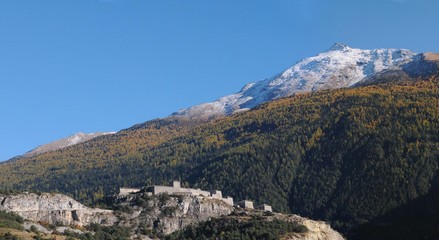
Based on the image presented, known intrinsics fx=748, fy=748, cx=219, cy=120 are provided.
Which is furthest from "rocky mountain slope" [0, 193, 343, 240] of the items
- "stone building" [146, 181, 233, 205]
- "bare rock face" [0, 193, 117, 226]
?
"stone building" [146, 181, 233, 205]

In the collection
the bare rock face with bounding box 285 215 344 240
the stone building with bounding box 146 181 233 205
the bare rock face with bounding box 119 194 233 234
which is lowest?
the bare rock face with bounding box 285 215 344 240

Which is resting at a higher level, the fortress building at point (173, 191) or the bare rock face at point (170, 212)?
the fortress building at point (173, 191)

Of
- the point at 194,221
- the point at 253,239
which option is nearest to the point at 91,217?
the point at 194,221

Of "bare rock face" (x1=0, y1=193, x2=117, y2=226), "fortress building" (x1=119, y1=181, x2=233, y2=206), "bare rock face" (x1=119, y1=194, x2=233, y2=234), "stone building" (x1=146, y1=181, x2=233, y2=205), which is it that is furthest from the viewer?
"fortress building" (x1=119, y1=181, x2=233, y2=206)

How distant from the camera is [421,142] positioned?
198m

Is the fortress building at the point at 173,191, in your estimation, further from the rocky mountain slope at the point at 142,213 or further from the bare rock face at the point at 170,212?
the bare rock face at the point at 170,212

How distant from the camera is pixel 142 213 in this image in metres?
131

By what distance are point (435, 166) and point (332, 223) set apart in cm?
3384

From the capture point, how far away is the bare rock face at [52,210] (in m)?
121

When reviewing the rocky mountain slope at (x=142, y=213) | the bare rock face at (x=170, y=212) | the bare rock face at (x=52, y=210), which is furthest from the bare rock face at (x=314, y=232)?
the bare rock face at (x=52, y=210)

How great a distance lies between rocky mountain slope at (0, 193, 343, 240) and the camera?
12250 centimetres

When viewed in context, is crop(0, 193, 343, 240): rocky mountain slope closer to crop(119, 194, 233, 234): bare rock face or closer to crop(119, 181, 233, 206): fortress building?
crop(119, 194, 233, 234): bare rock face

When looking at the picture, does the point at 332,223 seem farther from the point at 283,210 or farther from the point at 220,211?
the point at 220,211

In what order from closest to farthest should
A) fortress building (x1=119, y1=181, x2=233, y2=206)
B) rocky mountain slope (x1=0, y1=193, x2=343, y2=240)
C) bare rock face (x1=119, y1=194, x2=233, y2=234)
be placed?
1. rocky mountain slope (x1=0, y1=193, x2=343, y2=240)
2. bare rock face (x1=119, y1=194, x2=233, y2=234)
3. fortress building (x1=119, y1=181, x2=233, y2=206)
